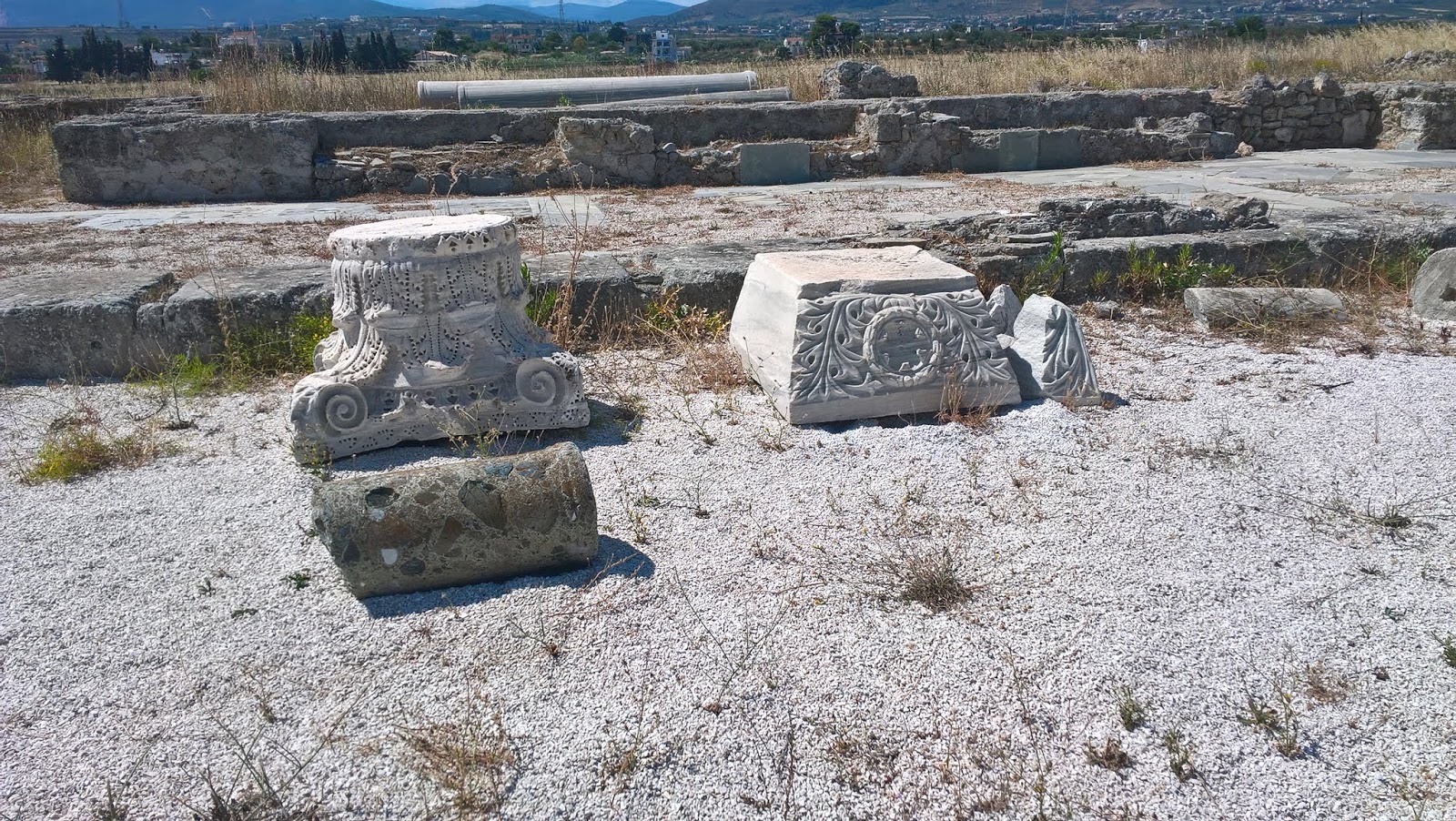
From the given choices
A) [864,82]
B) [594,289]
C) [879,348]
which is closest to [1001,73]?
[864,82]

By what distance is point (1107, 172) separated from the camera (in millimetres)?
10711

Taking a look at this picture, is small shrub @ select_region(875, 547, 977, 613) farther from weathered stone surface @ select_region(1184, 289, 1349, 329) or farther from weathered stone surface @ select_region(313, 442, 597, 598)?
weathered stone surface @ select_region(1184, 289, 1349, 329)

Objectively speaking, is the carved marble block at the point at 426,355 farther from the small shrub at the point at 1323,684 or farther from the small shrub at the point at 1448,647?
the small shrub at the point at 1448,647

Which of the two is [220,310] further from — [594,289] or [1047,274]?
[1047,274]

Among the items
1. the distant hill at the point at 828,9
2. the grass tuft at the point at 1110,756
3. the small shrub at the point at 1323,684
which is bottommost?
the grass tuft at the point at 1110,756

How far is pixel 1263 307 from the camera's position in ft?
16.5

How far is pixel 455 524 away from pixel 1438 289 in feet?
17.9

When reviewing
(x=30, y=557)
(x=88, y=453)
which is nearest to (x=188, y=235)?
(x=88, y=453)

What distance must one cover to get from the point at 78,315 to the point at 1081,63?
48.7 feet

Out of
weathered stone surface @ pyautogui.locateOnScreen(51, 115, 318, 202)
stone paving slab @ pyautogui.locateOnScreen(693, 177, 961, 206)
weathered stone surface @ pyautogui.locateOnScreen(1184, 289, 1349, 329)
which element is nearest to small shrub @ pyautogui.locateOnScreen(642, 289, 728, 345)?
weathered stone surface @ pyautogui.locateOnScreen(1184, 289, 1349, 329)

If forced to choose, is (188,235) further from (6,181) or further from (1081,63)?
(1081,63)

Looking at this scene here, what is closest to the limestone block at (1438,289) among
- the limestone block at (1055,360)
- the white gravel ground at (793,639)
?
the white gravel ground at (793,639)

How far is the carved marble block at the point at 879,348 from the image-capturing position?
12.5ft

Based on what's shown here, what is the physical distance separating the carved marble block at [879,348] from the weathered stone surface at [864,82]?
9.29 m
